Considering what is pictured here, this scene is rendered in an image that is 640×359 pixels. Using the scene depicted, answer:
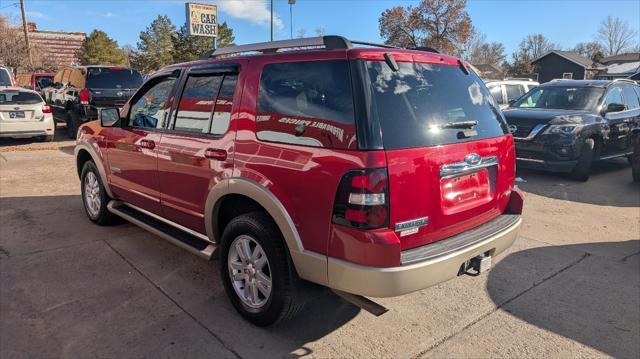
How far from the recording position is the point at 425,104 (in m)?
2.87

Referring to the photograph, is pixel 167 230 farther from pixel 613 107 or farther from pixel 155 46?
pixel 155 46

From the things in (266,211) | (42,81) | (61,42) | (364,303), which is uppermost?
(61,42)

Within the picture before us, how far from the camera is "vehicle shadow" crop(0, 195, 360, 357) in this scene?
10.00 ft

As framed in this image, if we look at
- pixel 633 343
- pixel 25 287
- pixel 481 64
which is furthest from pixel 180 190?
pixel 481 64

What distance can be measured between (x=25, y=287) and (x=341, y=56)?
3.19 meters

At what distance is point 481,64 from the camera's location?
84.8 meters

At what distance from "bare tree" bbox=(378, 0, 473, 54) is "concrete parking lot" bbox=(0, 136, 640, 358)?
50.7 m

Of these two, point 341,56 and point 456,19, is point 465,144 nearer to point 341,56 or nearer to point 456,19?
point 341,56

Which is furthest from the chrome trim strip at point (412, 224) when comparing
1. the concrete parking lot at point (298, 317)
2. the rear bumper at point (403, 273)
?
the concrete parking lot at point (298, 317)

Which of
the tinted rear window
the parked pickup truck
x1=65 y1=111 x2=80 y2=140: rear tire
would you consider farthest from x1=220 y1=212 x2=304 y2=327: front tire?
x1=65 y1=111 x2=80 y2=140: rear tire

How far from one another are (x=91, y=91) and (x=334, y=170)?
37.7 feet

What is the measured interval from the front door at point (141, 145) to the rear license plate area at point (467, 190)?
250cm

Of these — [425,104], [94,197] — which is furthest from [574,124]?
[94,197]

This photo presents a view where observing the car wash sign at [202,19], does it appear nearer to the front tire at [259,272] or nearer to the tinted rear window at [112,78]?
the tinted rear window at [112,78]
